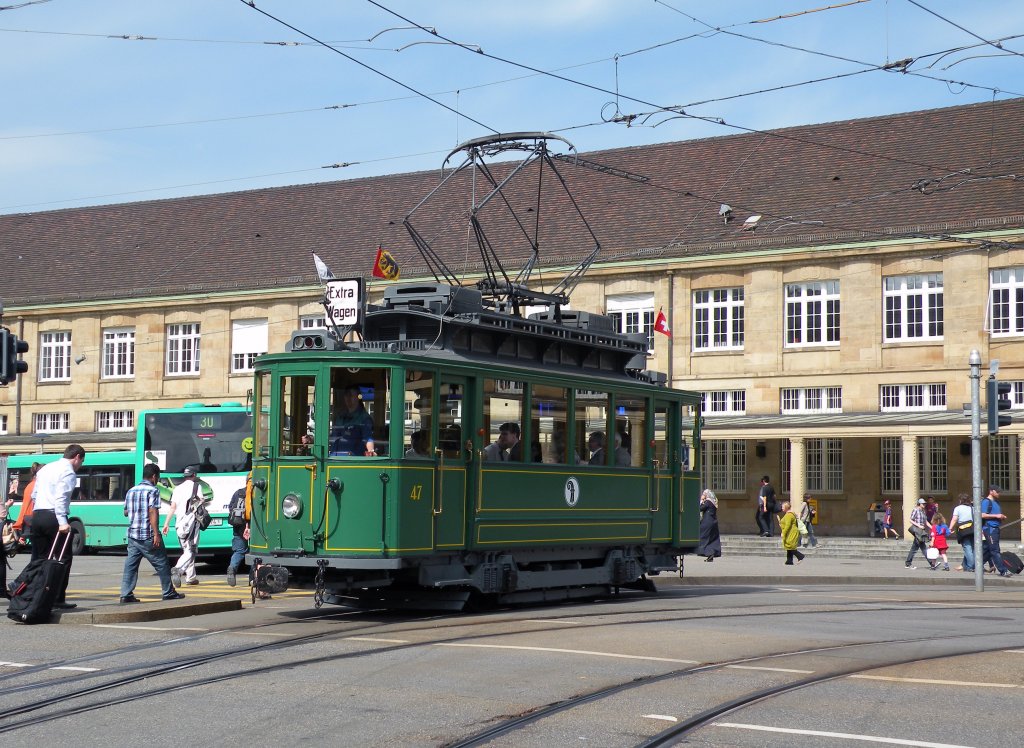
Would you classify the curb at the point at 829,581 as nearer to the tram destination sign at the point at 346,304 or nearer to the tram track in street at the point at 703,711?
the tram destination sign at the point at 346,304

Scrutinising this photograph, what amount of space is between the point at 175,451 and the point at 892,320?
21.9 m

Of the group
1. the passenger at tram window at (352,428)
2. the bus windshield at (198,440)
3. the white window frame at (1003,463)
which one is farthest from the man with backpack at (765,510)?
the passenger at tram window at (352,428)

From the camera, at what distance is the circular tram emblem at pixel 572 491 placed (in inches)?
719

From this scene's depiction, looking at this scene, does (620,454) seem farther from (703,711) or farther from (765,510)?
(765,510)

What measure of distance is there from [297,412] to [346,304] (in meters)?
1.81

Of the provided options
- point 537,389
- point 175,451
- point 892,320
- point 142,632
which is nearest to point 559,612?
point 537,389

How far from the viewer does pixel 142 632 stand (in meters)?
14.3

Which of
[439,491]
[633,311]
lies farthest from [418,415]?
[633,311]

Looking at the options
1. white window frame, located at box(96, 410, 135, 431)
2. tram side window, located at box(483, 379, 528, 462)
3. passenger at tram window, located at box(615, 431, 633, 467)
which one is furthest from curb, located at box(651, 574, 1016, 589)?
white window frame, located at box(96, 410, 135, 431)

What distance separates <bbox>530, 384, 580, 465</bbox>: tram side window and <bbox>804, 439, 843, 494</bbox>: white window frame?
28857 mm

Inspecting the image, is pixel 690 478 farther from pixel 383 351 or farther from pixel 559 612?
pixel 383 351

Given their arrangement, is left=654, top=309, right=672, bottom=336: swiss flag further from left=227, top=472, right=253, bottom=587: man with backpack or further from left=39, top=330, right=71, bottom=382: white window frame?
left=39, top=330, right=71, bottom=382: white window frame

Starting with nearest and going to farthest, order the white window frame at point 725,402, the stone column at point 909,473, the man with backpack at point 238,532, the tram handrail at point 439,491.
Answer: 1. the tram handrail at point 439,491
2. the man with backpack at point 238,532
3. the stone column at point 909,473
4. the white window frame at point 725,402

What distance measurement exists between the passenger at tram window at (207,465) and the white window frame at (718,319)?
64.9 feet
